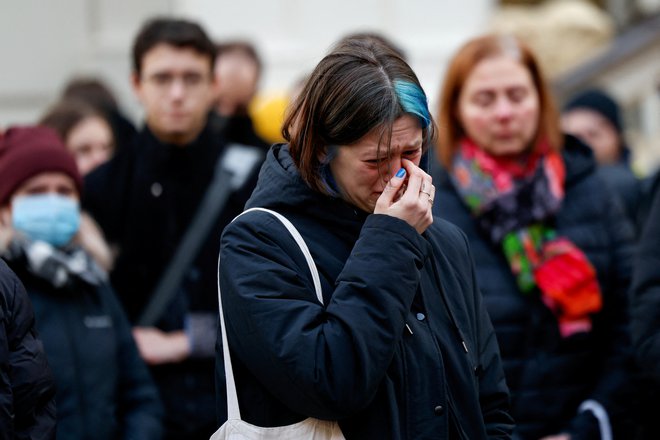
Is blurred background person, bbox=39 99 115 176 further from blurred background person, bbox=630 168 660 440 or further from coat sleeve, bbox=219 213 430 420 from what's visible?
coat sleeve, bbox=219 213 430 420

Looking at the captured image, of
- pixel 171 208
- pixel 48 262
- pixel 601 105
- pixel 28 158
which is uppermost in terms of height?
pixel 28 158

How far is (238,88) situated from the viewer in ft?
25.1

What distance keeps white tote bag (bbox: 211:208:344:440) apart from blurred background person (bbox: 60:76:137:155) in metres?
3.90

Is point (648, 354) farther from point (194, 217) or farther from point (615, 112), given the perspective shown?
point (615, 112)

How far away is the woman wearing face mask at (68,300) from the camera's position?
4395mm

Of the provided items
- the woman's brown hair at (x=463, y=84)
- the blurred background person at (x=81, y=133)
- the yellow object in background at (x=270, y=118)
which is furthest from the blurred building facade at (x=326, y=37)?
the woman's brown hair at (x=463, y=84)

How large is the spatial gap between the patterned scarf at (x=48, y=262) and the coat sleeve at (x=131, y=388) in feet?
0.53

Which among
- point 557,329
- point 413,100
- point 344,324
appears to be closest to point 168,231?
point 557,329

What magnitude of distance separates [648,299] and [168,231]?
196 cm

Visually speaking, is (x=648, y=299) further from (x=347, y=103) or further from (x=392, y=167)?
(x=347, y=103)

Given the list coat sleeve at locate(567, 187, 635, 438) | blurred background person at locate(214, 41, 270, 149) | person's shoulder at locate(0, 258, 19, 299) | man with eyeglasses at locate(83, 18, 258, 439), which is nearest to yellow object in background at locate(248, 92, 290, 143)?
blurred background person at locate(214, 41, 270, 149)

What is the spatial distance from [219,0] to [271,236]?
29.3 feet

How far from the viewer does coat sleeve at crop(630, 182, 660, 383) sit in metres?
4.22

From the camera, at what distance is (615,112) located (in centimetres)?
771
